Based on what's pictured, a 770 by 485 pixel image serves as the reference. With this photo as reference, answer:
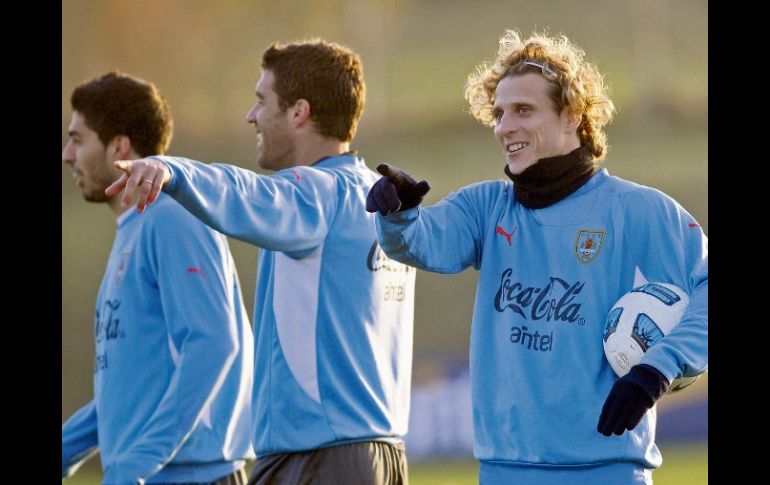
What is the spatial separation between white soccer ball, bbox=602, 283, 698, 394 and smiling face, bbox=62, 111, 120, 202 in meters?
2.99

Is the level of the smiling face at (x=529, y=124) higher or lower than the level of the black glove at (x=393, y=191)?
higher

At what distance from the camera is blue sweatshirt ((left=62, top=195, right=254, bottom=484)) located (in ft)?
17.6

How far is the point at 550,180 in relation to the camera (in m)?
4.43

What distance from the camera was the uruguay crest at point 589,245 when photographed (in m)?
4.30

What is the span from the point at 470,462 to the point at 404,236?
38.2ft

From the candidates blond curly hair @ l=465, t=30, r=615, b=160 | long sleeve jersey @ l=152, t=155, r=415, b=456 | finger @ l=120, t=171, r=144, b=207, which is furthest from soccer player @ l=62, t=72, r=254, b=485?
finger @ l=120, t=171, r=144, b=207

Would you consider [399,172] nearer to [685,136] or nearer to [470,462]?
[470,462]

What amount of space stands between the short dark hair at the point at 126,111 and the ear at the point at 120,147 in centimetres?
2

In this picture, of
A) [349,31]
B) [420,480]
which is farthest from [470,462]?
[349,31]

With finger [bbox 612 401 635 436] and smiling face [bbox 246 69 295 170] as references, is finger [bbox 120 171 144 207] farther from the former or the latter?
smiling face [bbox 246 69 295 170]

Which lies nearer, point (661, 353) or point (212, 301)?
point (661, 353)

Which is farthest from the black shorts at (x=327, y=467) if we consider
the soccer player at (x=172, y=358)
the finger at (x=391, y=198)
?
the finger at (x=391, y=198)

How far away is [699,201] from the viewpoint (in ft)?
61.1

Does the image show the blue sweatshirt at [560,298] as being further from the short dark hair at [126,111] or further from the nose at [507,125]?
the short dark hair at [126,111]
